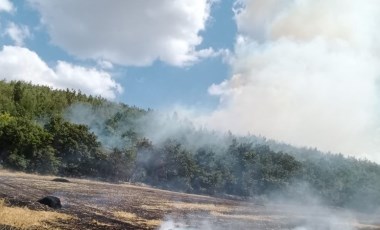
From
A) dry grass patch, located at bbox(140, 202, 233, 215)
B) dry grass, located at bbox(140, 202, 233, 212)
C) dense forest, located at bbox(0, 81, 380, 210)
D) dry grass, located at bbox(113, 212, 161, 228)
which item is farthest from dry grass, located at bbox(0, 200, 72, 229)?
dense forest, located at bbox(0, 81, 380, 210)

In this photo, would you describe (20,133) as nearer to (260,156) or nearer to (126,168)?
(126,168)

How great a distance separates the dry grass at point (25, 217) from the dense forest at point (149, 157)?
47490mm

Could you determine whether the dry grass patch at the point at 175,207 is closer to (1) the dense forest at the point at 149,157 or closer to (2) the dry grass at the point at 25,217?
(2) the dry grass at the point at 25,217

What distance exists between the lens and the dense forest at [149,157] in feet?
257

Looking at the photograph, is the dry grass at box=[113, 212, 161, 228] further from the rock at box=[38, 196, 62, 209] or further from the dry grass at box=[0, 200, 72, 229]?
the dry grass at box=[0, 200, 72, 229]

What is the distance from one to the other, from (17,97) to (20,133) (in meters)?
36.8

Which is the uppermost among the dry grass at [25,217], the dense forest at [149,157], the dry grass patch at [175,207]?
the dense forest at [149,157]

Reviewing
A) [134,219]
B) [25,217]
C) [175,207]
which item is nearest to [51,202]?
[134,219]

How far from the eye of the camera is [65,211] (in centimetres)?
3212

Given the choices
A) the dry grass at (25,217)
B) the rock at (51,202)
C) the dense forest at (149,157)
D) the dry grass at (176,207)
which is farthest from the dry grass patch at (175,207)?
the dense forest at (149,157)

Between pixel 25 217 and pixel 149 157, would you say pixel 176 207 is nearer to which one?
pixel 25 217

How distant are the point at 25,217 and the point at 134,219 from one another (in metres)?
10.1

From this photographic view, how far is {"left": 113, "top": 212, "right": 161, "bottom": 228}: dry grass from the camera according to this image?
32156 mm

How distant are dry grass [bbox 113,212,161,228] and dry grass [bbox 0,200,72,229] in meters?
5.22
